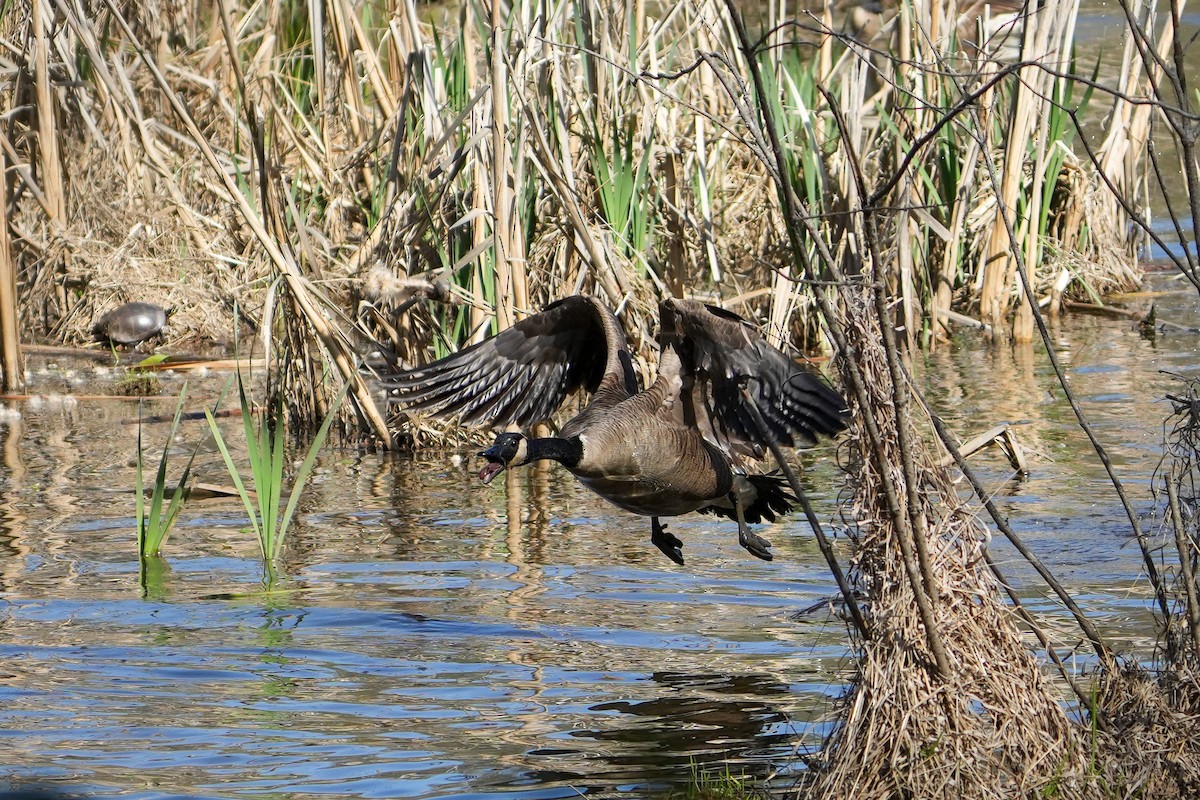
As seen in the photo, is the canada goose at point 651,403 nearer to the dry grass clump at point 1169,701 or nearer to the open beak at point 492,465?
the open beak at point 492,465

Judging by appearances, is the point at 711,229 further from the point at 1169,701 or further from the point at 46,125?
the point at 1169,701

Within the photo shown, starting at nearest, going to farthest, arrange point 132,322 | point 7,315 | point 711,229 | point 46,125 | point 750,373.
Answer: point 750,373
point 7,315
point 711,229
point 46,125
point 132,322

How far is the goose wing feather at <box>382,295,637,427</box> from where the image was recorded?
22.7 ft

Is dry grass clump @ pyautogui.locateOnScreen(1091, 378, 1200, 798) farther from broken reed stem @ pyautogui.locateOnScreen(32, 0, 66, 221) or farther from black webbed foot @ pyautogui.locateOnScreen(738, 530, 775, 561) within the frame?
broken reed stem @ pyautogui.locateOnScreen(32, 0, 66, 221)

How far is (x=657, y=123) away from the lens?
10266mm

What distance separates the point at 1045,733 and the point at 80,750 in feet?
9.77

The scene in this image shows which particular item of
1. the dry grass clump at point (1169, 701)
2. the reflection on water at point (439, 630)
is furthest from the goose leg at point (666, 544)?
the dry grass clump at point (1169, 701)

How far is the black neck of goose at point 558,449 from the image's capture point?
568cm

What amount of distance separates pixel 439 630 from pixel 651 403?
4.29ft

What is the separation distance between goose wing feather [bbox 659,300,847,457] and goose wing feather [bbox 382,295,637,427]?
0.49 metres

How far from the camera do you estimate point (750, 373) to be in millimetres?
6090

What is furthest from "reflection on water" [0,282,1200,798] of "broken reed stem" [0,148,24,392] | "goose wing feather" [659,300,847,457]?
"broken reed stem" [0,148,24,392]

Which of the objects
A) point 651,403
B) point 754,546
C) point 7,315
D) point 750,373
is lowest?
point 754,546

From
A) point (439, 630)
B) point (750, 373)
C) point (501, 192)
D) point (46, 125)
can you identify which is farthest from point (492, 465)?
point (46, 125)
